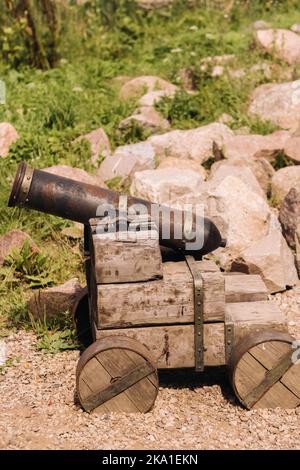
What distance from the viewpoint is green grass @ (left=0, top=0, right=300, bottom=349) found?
259 inches

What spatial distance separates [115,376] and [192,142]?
13.0ft

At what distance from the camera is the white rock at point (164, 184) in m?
6.52

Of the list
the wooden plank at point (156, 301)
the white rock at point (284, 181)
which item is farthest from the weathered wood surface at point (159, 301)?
the white rock at point (284, 181)

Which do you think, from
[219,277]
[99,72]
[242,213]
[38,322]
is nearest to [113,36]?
[99,72]

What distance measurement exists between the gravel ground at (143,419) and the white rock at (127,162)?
269 centimetres

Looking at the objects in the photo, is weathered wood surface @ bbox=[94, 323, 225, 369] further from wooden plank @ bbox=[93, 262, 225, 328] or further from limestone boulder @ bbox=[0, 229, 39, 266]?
limestone boulder @ bbox=[0, 229, 39, 266]

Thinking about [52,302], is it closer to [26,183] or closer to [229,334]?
[26,183]

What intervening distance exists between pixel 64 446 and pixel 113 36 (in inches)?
314

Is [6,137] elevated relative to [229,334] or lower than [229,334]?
lower

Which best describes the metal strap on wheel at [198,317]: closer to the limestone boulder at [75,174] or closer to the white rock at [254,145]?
the limestone boulder at [75,174]

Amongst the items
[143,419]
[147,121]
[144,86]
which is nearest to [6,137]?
[147,121]

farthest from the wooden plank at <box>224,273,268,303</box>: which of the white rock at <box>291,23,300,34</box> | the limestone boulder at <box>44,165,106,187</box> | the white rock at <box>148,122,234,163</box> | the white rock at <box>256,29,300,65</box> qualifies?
the white rock at <box>291,23,300,34</box>

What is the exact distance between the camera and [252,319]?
178 inches

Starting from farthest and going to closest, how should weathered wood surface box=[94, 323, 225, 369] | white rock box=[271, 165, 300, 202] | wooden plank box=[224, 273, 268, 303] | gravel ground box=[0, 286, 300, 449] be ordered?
white rock box=[271, 165, 300, 202] → wooden plank box=[224, 273, 268, 303] → weathered wood surface box=[94, 323, 225, 369] → gravel ground box=[0, 286, 300, 449]
